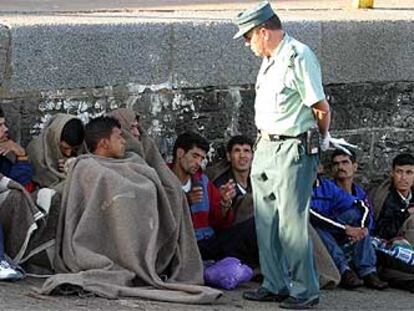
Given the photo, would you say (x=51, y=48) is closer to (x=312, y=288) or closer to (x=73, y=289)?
(x=73, y=289)

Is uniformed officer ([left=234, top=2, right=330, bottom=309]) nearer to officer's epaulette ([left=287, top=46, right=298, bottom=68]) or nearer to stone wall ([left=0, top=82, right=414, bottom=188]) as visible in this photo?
officer's epaulette ([left=287, top=46, right=298, bottom=68])

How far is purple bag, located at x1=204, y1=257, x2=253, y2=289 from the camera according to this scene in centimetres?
698

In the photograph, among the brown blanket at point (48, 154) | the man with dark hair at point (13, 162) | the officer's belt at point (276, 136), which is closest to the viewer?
the officer's belt at point (276, 136)

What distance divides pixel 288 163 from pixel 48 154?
144 centimetres

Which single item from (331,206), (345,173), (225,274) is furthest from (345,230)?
(225,274)

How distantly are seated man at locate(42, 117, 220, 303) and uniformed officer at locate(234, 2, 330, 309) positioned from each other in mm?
474

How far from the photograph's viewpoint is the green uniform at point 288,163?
6.32 metres

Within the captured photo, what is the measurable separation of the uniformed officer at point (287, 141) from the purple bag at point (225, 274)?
1.33 ft

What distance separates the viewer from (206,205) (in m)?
7.44

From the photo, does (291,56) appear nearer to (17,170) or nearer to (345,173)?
(17,170)

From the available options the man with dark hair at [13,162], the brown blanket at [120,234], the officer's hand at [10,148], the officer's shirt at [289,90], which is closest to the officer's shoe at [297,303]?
the brown blanket at [120,234]

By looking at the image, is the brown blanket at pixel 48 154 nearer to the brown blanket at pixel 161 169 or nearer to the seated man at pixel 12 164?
the seated man at pixel 12 164

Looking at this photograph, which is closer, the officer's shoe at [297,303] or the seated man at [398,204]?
the officer's shoe at [297,303]

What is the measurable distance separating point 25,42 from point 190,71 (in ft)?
3.82
